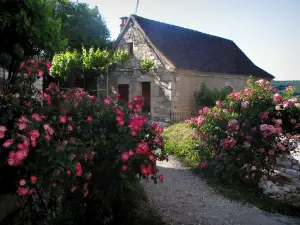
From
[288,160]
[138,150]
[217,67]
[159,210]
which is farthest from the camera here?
[217,67]

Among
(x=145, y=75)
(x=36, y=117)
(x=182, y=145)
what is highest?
(x=145, y=75)

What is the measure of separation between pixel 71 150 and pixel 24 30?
171 centimetres

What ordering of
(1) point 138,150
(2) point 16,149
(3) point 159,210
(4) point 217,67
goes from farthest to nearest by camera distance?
(4) point 217,67, (3) point 159,210, (1) point 138,150, (2) point 16,149

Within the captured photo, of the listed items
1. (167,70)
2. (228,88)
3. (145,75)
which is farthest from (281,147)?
(228,88)

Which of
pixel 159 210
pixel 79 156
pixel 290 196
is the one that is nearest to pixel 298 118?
pixel 290 196

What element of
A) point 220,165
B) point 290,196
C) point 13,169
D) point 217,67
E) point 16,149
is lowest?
point 290,196

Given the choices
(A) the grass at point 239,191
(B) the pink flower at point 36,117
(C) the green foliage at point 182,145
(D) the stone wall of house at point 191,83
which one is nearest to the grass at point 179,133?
(C) the green foliage at point 182,145

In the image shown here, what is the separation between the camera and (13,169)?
2.55 meters

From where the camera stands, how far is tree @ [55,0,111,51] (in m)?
20.6

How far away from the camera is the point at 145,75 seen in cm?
1473

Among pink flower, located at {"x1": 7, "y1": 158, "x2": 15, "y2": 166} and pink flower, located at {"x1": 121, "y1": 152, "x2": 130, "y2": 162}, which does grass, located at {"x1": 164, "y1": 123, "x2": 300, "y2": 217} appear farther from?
pink flower, located at {"x1": 7, "y1": 158, "x2": 15, "y2": 166}

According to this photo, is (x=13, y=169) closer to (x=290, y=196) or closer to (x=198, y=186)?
(x=198, y=186)

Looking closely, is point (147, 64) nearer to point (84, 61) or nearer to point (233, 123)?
point (84, 61)

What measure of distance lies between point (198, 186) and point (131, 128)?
3460 millimetres
